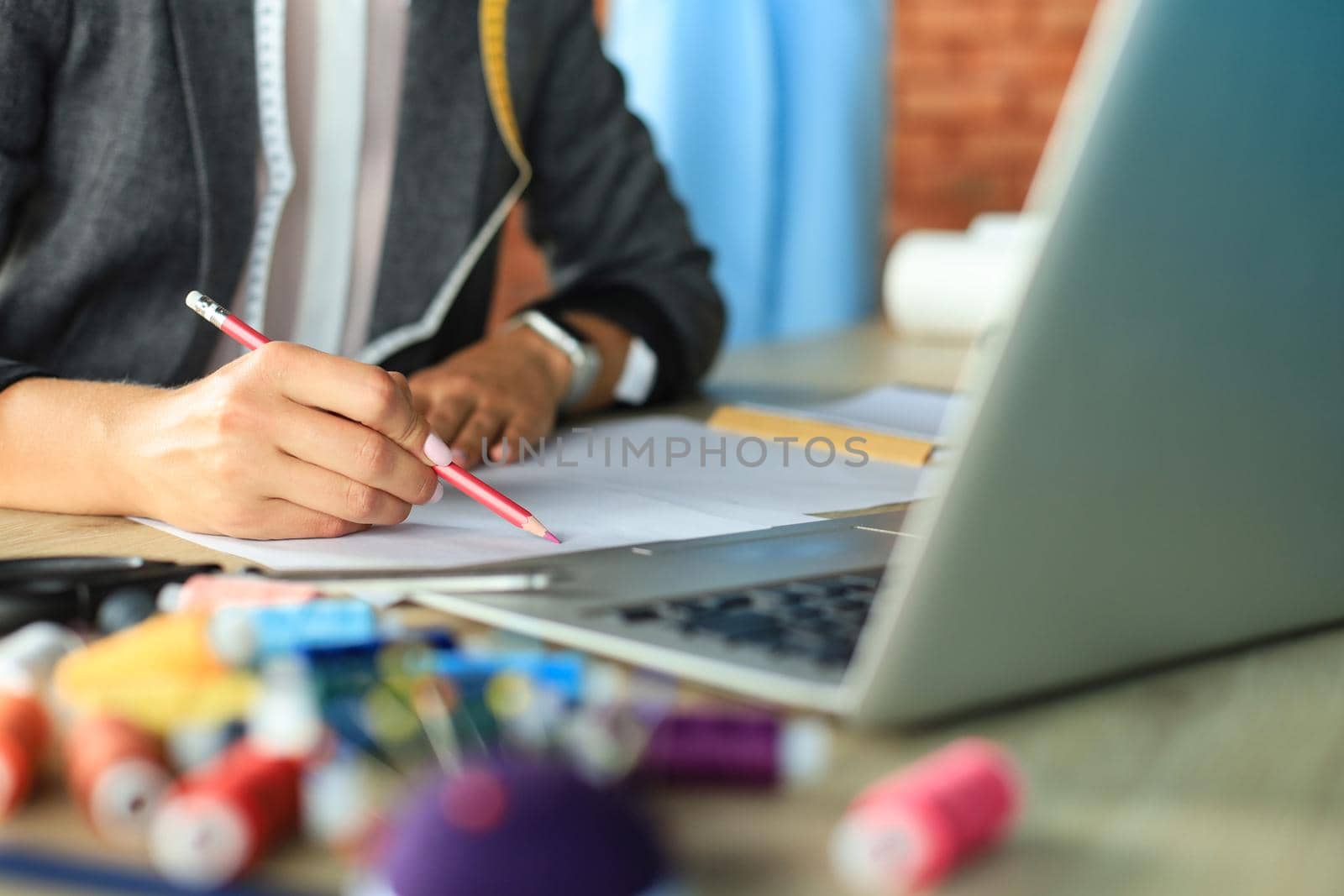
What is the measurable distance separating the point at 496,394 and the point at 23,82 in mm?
355

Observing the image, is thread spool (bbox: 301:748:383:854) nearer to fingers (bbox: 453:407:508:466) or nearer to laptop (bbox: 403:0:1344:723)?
laptop (bbox: 403:0:1344:723)

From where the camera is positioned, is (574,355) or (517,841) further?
(574,355)

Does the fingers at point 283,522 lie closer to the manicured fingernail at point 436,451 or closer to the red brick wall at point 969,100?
the manicured fingernail at point 436,451

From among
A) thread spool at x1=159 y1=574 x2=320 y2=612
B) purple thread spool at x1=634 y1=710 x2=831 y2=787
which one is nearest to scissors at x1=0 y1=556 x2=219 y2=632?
thread spool at x1=159 y1=574 x2=320 y2=612

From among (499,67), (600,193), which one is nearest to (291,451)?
(499,67)

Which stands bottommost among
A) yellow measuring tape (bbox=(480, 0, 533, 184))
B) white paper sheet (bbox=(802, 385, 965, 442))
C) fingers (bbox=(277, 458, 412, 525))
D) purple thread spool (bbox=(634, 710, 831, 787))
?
white paper sheet (bbox=(802, 385, 965, 442))

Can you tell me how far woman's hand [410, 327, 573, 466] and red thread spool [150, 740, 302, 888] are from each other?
512mm

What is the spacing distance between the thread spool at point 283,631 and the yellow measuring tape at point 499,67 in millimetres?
761

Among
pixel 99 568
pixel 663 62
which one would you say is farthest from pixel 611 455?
pixel 663 62

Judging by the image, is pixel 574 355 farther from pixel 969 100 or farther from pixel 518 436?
pixel 969 100

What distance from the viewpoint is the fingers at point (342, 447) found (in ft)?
2.02

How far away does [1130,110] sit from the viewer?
32 centimetres

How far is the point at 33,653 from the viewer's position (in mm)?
398

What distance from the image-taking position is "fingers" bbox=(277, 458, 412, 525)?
0.62m
